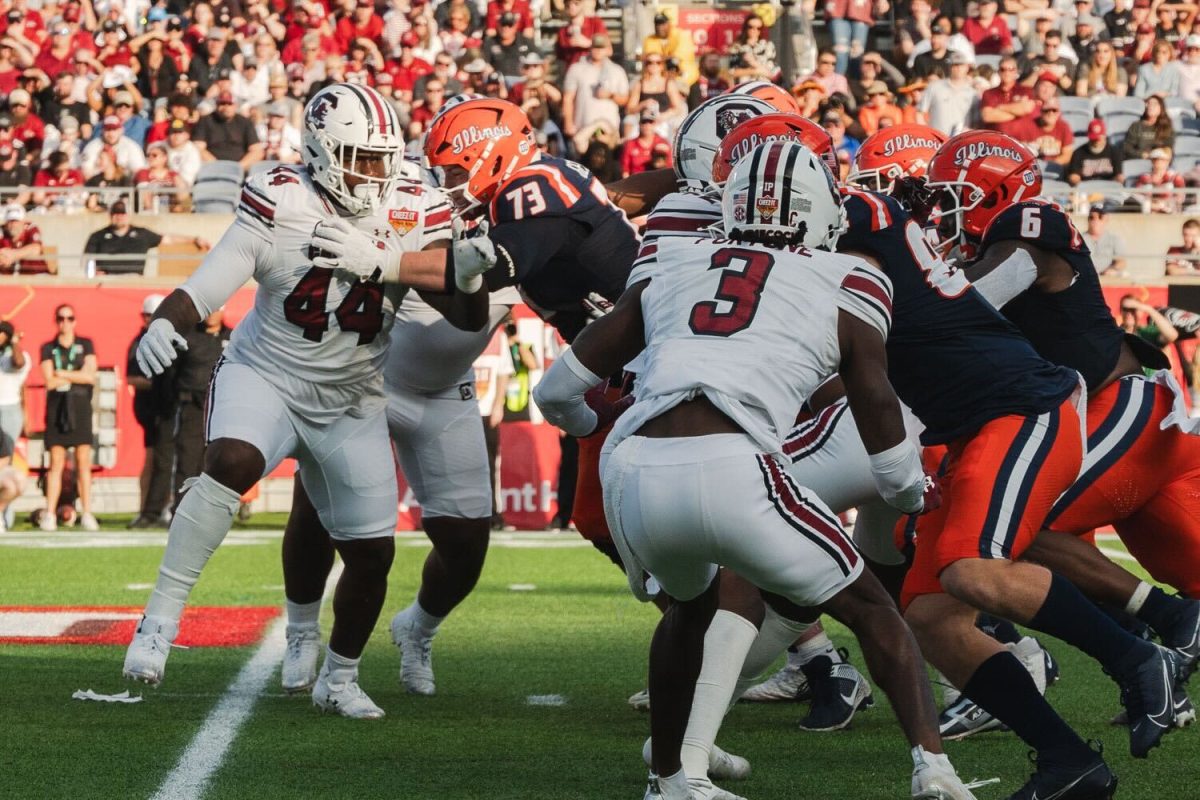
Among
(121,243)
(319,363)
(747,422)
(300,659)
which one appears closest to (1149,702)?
(747,422)

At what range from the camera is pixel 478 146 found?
5824 mm

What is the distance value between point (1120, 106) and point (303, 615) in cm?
1301

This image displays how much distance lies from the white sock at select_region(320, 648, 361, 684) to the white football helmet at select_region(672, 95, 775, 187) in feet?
6.18

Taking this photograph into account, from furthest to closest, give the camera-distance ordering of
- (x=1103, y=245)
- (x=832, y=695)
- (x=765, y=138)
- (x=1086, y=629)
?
1. (x=1103, y=245)
2. (x=832, y=695)
3. (x=765, y=138)
4. (x=1086, y=629)

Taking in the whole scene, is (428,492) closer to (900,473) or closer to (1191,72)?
(900,473)

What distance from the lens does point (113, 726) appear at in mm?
5164

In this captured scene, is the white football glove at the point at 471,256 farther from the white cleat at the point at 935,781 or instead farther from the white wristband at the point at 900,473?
the white cleat at the point at 935,781

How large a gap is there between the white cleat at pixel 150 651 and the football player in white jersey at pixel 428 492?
855 mm

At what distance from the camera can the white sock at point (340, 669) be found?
5.60 meters

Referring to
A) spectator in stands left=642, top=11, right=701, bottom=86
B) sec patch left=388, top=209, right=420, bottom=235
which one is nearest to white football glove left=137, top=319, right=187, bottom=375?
sec patch left=388, top=209, right=420, bottom=235

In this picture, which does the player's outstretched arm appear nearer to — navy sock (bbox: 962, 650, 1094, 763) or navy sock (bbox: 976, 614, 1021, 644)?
navy sock (bbox: 962, 650, 1094, 763)

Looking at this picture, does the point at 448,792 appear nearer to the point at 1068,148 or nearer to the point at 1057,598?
the point at 1057,598

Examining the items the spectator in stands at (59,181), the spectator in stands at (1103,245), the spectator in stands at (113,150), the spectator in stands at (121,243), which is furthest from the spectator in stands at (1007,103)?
the spectator in stands at (59,181)

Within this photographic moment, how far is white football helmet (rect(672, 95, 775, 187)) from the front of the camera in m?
5.45
